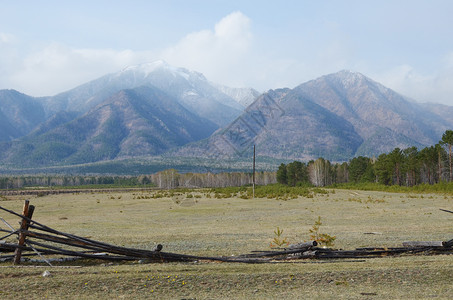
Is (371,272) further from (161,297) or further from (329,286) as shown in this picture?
(161,297)

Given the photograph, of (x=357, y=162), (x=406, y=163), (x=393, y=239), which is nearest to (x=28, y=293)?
(x=393, y=239)

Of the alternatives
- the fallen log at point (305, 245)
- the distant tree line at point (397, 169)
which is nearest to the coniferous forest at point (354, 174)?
the distant tree line at point (397, 169)

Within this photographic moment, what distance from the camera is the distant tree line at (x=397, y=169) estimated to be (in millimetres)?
83062

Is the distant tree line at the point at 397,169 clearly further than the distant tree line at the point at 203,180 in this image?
No

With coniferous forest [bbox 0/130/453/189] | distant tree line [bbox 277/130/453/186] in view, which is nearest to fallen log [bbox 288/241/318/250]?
coniferous forest [bbox 0/130/453/189]

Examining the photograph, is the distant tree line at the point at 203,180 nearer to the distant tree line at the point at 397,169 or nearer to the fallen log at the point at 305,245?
the distant tree line at the point at 397,169

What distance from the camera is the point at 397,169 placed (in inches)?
3479

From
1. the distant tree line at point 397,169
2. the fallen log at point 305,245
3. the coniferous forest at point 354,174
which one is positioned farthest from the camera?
the coniferous forest at point 354,174

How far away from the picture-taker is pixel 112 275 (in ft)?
34.7

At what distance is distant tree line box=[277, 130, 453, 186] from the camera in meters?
83.1

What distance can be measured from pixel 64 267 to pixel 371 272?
349 inches

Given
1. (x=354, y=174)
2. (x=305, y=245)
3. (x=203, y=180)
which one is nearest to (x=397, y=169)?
(x=354, y=174)

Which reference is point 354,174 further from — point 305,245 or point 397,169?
point 305,245

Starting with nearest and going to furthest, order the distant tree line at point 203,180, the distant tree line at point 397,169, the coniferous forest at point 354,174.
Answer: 1. the distant tree line at point 397,169
2. the coniferous forest at point 354,174
3. the distant tree line at point 203,180
